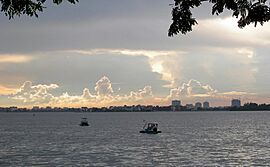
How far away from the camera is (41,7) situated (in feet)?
34.3

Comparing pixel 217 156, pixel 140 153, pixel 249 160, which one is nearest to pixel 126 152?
pixel 140 153

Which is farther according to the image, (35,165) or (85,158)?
(85,158)

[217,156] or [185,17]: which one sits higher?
[185,17]

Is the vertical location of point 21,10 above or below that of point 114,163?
above

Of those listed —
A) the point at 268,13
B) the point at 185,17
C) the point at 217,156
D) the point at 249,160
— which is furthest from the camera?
the point at 217,156

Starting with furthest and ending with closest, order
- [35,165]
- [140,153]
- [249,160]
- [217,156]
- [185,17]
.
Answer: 1. [140,153]
2. [217,156]
3. [249,160]
4. [35,165]
5. [185,17]

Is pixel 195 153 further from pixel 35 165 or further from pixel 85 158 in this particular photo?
pixel 35 165

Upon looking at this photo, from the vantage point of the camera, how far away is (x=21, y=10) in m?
10.3

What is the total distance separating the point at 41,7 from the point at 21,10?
0.42m

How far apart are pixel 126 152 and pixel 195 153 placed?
11115 millimetres

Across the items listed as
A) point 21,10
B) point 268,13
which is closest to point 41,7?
point 21,10

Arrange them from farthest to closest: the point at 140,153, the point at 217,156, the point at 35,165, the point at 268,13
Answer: the point at 140,153 → the point at 217,156 → the point at 35,165 → the point at 268,13

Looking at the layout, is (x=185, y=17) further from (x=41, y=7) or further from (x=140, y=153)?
(x=140, y=153)

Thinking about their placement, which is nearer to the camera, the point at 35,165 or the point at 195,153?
the point at 35,165
